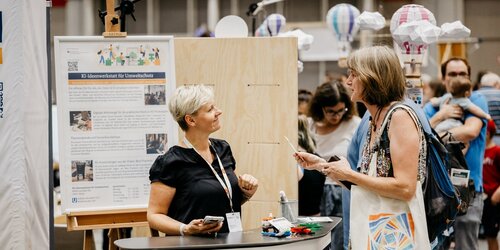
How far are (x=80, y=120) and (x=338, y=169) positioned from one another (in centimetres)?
181

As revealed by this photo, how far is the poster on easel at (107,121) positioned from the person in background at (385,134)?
1.45 meters

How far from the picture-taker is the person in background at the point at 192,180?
3566 millimetres

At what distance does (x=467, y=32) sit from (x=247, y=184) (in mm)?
2127

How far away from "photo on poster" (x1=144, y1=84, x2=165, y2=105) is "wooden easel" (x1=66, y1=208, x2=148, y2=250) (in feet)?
2.04

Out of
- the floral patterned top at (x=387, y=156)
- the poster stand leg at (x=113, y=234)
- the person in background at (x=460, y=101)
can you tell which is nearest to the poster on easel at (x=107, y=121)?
the poster stand leg at (x=113, y=234)

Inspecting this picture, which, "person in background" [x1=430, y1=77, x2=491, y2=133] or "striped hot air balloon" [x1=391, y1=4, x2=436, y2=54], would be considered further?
"person in background" [x1=430, y1=77, x2=491, y2=133]

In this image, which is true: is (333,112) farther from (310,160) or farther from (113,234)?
(310,160)

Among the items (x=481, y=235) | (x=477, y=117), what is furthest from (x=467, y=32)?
(x=481, y=235)

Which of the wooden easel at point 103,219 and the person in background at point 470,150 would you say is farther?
the person in background at point 470,150

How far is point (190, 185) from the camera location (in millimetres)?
3574

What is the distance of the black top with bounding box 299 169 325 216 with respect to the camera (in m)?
5.30

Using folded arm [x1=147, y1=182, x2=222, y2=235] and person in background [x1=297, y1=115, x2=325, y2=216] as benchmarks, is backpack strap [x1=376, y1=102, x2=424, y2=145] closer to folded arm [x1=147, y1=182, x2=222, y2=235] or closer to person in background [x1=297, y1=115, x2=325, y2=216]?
folded arm [x1=147, y1=182, x2=222, y2=235]

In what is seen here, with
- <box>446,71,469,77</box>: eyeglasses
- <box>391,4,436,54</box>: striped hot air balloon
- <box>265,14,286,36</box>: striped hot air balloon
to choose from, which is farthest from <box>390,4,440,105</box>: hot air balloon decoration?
<box>265,14,286,36</box>: striped hot air balloon

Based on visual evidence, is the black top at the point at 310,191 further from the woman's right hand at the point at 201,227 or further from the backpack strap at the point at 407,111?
the backpack strap at the point at 407,111
